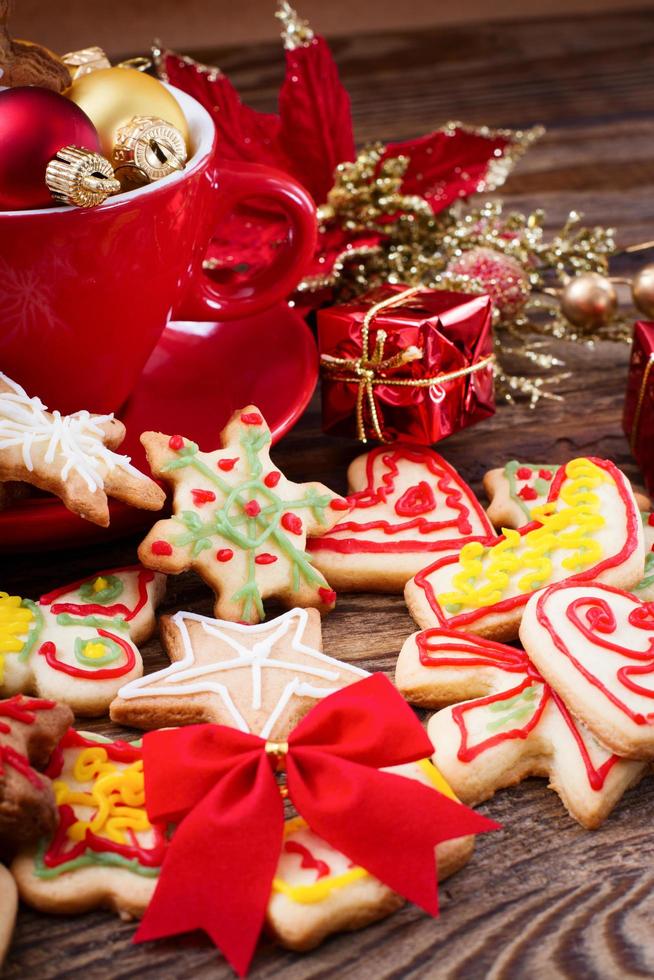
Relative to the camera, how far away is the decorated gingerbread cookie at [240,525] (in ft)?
3.05

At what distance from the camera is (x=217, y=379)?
1154 mm

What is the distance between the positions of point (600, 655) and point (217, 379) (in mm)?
499

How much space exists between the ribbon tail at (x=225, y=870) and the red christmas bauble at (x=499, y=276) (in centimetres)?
70

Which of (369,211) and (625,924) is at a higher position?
(369,211)

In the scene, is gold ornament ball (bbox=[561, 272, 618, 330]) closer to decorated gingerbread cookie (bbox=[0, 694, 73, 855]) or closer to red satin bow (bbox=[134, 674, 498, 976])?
red satin bow (bbox=[134, 674, 498, 976])

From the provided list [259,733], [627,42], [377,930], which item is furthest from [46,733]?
[627,42]

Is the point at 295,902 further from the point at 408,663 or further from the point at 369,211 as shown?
the point at 369,211

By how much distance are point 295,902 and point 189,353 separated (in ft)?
2.08

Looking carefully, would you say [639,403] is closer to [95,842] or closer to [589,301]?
[589,301]

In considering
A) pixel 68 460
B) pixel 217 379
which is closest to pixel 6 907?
pixel 68 460

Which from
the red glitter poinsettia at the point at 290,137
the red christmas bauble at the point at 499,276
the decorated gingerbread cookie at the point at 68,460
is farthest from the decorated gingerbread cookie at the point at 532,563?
the red glitter poinsettia at the point at 290,137

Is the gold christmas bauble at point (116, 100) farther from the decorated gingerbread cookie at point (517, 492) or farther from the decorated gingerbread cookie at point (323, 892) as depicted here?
the decorated gingerbread cookie at point (323, 892)

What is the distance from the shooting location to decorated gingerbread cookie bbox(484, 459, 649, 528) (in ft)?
3.43

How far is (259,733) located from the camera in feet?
2.69
